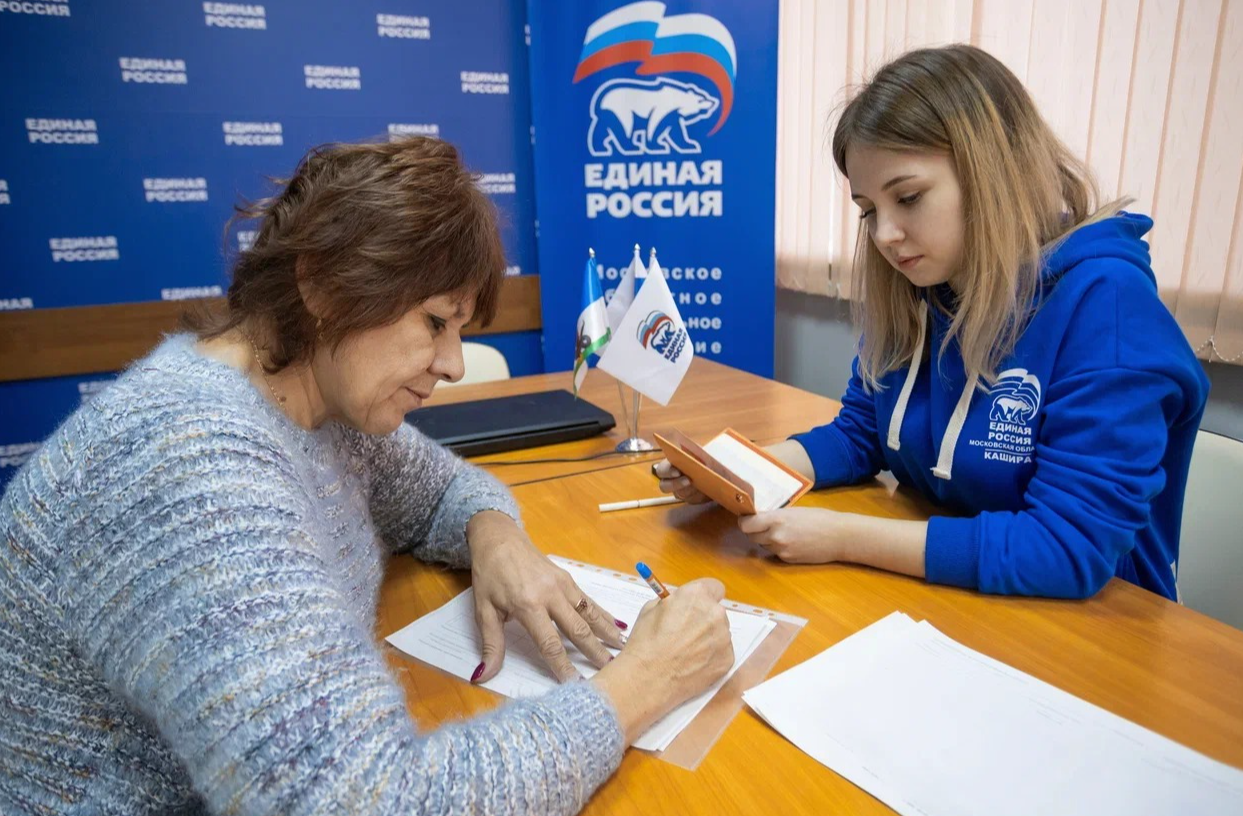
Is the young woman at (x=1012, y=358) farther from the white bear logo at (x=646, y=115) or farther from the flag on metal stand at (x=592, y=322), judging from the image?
the white bear logo at (x=646, y=115)

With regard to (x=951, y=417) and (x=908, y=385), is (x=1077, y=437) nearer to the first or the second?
(x=951, y=417)

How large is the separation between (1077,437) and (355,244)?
34.9 inches

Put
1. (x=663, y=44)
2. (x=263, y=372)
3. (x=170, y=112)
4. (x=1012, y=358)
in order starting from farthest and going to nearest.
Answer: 1. (x=663, y=44)
2. (x=170, y=112)
3. (x=1012, y=358)
4. (x=263, y=372)

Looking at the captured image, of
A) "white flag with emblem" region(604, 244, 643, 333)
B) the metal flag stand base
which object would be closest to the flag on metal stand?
"white flag with emblem" region(604, 244, 643, 333)

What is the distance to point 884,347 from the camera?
1.33 m

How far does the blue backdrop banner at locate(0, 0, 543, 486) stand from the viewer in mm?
2799

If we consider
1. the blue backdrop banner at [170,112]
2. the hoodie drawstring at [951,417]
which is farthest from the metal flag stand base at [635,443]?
the blue backdrop banner at [170,112]

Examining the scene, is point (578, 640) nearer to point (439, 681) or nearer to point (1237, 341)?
point (439, 681)

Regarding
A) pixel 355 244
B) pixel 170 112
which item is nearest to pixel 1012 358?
pixel 355 244

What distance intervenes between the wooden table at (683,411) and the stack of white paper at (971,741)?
2.58 ft

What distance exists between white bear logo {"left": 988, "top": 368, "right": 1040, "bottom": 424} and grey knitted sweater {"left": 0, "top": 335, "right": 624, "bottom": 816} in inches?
28.3

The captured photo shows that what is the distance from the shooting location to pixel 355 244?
744 millimetres

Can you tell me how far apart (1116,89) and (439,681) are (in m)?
2.20

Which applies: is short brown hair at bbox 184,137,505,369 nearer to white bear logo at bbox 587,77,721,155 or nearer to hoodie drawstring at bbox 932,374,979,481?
hoodie drawstring at bbox 932,374,979,481
